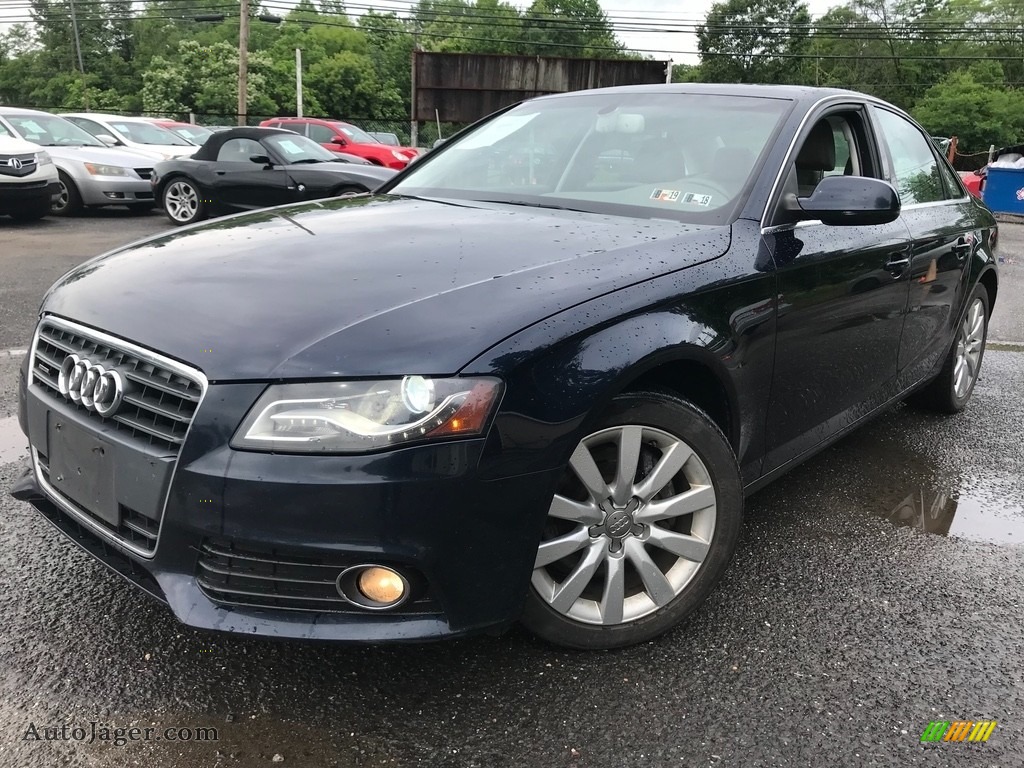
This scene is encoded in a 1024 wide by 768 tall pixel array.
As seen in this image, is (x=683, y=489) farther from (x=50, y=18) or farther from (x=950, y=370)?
(x=50, y=18)

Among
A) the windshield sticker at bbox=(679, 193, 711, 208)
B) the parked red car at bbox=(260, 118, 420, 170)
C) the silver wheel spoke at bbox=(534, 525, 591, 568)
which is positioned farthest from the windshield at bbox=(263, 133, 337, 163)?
the silver wheel spoke at bbox=(534, 525, 591, 568)

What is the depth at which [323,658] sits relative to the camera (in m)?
2.22

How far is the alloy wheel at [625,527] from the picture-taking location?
6.82 ft

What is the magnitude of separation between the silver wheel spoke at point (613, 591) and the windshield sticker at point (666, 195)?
123 centimetres

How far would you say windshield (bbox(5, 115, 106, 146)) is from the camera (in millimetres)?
12031

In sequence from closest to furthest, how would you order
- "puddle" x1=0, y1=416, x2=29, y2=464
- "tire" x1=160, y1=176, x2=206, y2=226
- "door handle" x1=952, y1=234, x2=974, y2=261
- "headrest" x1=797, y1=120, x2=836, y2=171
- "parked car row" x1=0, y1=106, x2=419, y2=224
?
1. "headrest" x1=797, y1=120, x2=836, y2=171
2. "puddle" x1=0, y1=416, x2=29, y2=464
3. "door handle" x1=952, y1=234, x2=974, y2=261
4. "parked car row" x1=0, y1=106, x2=419, y2=224
5. "tire" x1=160, y1=176, x2=206, y2=226

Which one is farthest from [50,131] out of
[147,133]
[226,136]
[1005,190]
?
[1005,190]

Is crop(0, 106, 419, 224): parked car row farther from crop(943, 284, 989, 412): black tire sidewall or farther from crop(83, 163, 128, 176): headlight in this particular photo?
crop(943, 284, 989, 412): black tire sidewall

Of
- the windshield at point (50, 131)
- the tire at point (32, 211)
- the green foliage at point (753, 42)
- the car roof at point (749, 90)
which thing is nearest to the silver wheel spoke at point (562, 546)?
the car roof at point (749, 90)

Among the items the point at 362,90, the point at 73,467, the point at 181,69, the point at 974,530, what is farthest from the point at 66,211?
the point at 362,90

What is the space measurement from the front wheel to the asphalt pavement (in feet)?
29.6

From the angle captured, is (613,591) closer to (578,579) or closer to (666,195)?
(578,579)

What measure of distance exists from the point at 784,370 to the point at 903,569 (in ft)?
2.84

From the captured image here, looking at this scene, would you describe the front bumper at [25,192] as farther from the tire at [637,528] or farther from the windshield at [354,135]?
the tire at [637,528]
